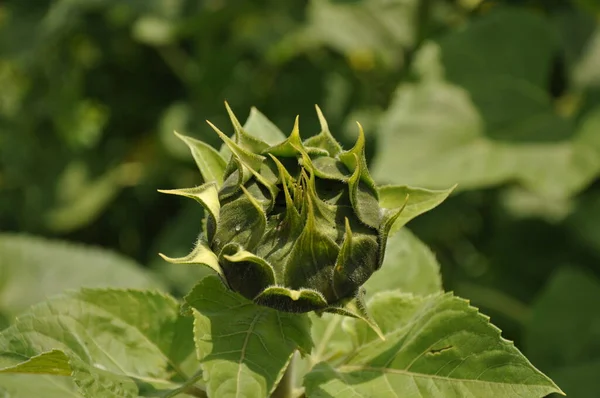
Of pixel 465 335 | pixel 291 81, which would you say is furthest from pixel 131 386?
pixel 291 81

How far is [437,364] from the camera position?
1.43m

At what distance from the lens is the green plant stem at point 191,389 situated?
1429 mm

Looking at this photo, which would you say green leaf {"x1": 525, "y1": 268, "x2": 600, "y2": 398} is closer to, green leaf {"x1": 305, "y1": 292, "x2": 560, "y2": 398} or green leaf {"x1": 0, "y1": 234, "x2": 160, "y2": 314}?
green leaf {"x1": 0, "y1": 234, "x2": 160, "y2": 314}

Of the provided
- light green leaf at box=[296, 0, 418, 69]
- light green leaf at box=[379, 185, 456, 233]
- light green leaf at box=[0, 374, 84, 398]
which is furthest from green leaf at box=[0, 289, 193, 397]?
light green leaf at box=[296, 0, 418, 69]

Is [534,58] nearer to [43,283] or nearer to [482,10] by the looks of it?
[482,10]

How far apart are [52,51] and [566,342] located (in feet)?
9.36


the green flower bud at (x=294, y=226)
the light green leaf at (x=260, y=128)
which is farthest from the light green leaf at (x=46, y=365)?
the light green leaf at (x=260, y=128)

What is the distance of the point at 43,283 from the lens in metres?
2.81

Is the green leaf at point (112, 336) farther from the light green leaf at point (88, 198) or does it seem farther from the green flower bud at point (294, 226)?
the light green leaf at point (88, 198)

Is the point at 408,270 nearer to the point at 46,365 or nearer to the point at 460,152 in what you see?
the point at 46,365

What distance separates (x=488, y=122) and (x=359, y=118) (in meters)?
0.84

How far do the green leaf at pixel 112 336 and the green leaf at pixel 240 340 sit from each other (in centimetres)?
19

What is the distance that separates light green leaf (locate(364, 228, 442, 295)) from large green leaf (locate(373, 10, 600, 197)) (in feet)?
3.06

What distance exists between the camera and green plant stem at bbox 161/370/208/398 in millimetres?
1429
